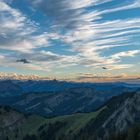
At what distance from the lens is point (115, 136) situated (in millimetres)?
191625

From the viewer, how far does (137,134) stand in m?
171

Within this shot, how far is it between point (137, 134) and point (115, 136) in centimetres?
2208

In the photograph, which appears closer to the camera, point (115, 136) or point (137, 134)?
point (137, 134)
